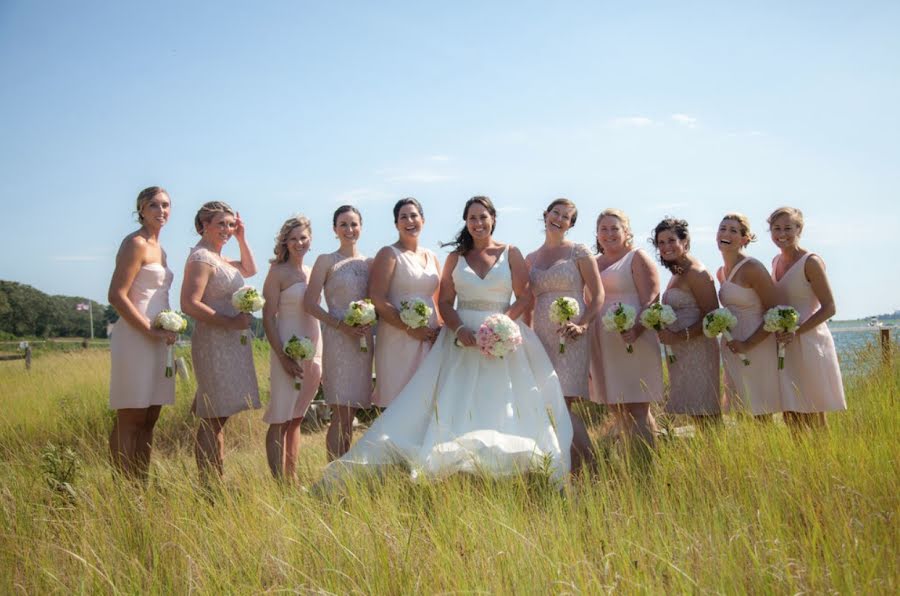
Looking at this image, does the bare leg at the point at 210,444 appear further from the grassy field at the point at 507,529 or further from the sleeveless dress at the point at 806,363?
the sleeveless dress at the point at 806,363

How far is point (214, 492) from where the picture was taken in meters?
5.75

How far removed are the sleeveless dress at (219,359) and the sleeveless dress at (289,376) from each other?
0.74 ft

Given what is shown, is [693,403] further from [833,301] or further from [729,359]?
[833,301]

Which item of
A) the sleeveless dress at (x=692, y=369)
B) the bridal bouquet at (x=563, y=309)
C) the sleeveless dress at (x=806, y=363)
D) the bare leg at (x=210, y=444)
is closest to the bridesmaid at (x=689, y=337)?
the sleeveless dress at (x=692, y=369)

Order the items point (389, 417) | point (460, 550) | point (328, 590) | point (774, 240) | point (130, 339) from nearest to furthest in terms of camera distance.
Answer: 1. point (328, 590)
2. point (460, 550)
3. point (389, 417)
4. point (130, 339)
5. point (774, 240)

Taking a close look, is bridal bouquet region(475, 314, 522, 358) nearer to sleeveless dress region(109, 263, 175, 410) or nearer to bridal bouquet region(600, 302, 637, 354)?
bridal bouquet region(600, 302, 637, 354)

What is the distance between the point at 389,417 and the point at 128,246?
3.02m

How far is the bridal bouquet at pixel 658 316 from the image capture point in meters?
7.00

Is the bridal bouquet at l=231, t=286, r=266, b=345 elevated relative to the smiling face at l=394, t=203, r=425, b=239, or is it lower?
lower

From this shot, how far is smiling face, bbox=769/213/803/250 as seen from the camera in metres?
7.26

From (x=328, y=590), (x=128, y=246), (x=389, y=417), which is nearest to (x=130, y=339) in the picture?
(x=128, y=246)

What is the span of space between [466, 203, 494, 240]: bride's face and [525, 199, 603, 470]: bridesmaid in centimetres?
59

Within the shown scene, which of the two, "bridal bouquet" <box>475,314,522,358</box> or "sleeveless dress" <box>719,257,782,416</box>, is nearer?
"bridal bouquet" <box>475,314,522,358</box>

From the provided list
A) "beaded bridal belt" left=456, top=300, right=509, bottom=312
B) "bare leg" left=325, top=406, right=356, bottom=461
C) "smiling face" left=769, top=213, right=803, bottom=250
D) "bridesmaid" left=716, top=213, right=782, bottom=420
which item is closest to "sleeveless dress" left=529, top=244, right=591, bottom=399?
"beaded bridal belt" left=456, top=300, right=509, bottom=312
